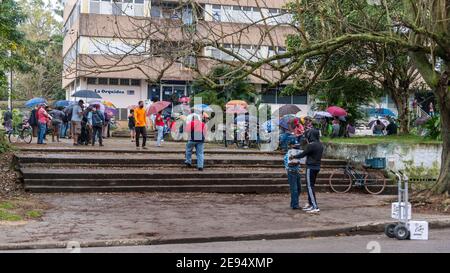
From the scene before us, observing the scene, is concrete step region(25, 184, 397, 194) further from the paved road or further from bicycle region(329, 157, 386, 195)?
the paved road

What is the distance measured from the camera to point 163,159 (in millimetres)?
17812

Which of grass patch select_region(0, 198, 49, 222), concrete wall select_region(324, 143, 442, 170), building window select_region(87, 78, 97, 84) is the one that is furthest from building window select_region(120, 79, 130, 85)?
grass patch select_region(0, 198, 49, 222)

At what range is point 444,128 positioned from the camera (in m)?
14.3

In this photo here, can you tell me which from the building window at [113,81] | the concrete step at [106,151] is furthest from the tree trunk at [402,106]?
the building window at [113,81]

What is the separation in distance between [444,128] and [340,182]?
404cm

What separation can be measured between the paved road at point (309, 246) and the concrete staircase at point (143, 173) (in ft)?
19.5

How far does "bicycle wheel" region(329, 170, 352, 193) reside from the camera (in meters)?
17.1

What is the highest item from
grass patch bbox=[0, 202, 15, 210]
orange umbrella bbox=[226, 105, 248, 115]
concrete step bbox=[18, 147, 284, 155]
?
orange umbrella bbox=[226, 105, 248, 115]

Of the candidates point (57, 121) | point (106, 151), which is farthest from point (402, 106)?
point (57, 121)

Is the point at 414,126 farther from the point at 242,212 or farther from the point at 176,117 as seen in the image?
the point at 242,212

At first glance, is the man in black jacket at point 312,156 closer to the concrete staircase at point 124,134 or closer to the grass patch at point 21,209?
the grass patch at point 21,209

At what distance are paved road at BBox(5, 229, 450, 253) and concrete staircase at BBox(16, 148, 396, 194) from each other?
5.94 meters

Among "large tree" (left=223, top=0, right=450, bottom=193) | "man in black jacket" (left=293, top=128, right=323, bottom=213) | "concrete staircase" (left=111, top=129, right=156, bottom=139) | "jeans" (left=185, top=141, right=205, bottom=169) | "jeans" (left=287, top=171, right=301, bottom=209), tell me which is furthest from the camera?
"concrete staircase" (left=111, top=129, right=156, bottom=139)
